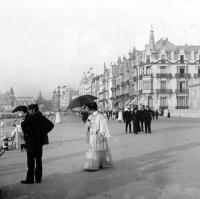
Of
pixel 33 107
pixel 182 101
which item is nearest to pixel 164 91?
pixel 182 101

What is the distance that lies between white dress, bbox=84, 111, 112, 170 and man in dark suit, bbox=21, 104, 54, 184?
164cm

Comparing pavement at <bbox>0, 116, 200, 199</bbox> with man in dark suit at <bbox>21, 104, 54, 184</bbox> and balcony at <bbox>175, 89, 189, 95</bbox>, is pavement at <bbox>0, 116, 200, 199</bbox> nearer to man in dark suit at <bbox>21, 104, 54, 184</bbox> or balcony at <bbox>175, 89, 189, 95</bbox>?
man in dark suit at <bbox>21, 104, 54, 184</bbox>

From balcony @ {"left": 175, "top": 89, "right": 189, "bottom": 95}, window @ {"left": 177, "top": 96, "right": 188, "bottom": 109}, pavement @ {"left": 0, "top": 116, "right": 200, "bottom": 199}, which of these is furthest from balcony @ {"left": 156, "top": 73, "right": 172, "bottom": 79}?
pavement @ {"left": 0, "top": 116, "right": 200, "bottom": 199}

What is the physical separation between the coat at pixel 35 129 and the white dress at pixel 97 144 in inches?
66.0

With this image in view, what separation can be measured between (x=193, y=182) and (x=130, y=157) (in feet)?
13.7

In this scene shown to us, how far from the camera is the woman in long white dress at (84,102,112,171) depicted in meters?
9.42

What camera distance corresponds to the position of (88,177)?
8492mm

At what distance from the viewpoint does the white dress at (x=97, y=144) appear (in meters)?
9.42

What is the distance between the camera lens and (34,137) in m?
8.05

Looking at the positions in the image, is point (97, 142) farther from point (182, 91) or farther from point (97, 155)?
point (182, 91)

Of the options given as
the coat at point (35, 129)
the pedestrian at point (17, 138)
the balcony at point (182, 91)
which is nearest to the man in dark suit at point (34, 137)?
the coat at point (35, 129)

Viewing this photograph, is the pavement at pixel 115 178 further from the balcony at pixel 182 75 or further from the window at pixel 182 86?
the window at pixel 182 86

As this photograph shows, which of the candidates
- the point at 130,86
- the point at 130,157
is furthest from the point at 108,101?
the point at 130,157

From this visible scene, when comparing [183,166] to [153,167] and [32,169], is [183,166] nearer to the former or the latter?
[153,167]
